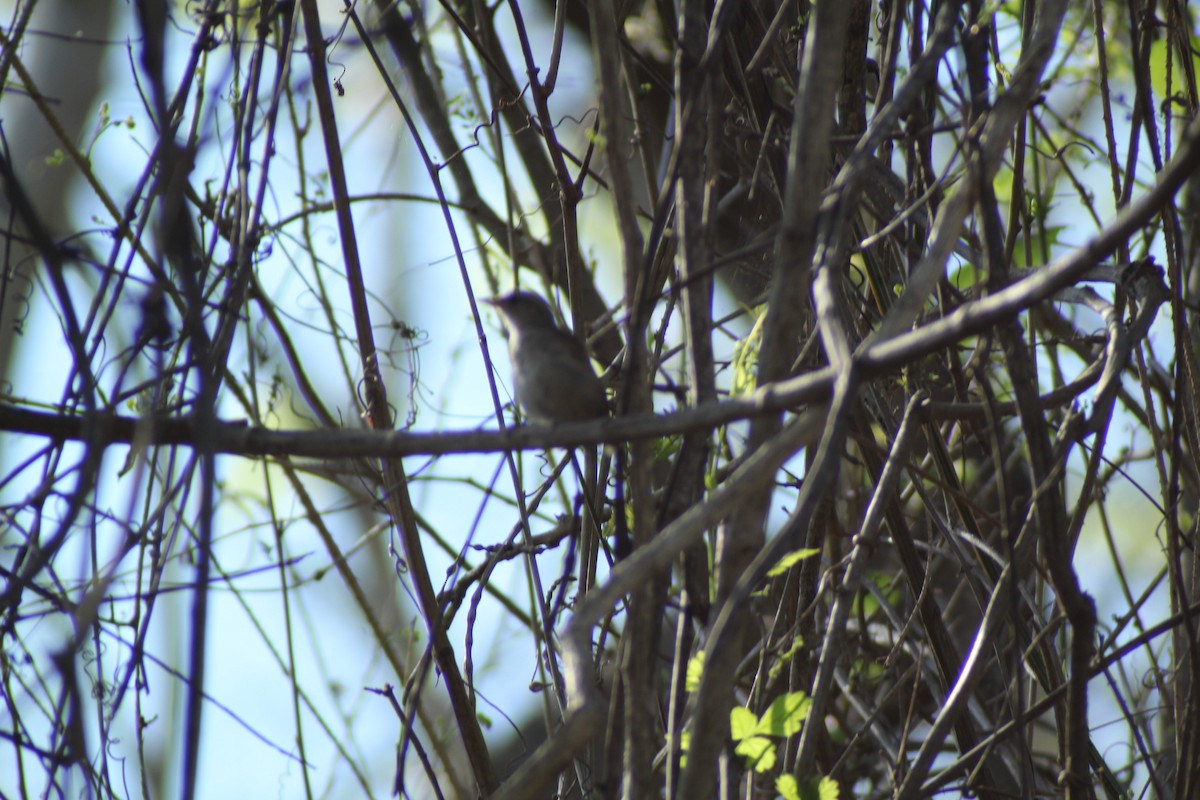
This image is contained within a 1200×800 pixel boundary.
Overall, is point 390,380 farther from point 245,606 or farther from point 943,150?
point 943,150

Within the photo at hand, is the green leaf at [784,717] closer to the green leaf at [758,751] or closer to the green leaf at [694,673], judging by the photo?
the green leaf at [758,751]

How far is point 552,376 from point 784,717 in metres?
1.19

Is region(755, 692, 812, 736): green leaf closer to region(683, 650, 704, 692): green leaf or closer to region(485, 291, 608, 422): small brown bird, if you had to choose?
region(683, 650, 704, 692): green leaf

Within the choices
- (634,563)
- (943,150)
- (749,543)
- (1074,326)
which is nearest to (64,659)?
(634,563)

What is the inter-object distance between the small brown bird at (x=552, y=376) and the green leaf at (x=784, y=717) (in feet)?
3.45

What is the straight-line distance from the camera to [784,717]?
6.61 ft

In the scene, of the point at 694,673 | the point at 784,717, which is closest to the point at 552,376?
the point at 694,673

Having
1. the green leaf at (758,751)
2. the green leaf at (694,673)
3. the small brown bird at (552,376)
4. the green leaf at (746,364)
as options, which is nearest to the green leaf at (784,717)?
the green leaf at (758,751)

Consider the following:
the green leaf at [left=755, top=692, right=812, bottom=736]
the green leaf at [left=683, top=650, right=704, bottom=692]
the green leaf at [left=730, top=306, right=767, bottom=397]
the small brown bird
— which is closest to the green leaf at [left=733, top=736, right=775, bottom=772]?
the green leaf at [left=755, top=692, right=812, bottom=736]

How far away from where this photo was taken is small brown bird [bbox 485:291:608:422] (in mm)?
2867

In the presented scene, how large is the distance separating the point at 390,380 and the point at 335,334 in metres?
1.64

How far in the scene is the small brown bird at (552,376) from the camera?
2.87m

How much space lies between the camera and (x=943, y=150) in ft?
17.4

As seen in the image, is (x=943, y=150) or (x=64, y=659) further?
(x=943, y=150)
